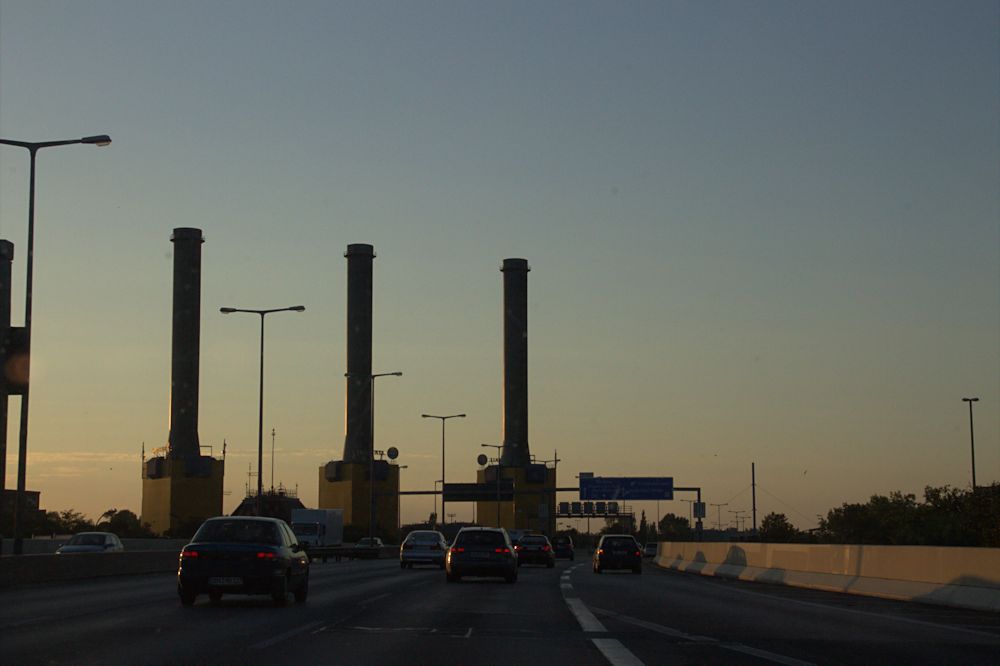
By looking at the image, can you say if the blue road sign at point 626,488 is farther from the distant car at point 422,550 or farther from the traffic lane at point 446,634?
the traffic lane at point 446,634

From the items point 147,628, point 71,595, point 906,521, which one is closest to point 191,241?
point 906,521

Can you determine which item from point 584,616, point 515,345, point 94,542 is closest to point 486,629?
point 584,616

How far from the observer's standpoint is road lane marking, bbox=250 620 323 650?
586 inches

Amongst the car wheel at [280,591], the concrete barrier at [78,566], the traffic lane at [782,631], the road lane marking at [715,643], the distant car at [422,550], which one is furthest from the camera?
the distant car at [422,550]

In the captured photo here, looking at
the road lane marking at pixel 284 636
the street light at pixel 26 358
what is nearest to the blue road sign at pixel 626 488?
the street light at pixel 26 358

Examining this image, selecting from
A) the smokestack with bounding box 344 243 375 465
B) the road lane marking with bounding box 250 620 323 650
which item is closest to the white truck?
the smokestack with bounding box 344 243 375 465

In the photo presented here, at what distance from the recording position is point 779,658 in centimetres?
1391

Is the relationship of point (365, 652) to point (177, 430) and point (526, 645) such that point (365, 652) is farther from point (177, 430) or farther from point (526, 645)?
point (177, 430)

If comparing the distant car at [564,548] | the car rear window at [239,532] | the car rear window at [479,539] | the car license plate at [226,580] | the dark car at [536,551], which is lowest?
the distant car at [564,548]

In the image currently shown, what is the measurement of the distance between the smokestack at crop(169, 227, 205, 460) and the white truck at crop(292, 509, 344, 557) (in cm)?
1755

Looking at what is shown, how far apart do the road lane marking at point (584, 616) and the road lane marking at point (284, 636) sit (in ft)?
12.5

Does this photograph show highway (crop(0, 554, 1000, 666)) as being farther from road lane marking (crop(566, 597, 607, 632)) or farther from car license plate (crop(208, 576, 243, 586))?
car license plate (crop(208, 576, 243, 586))

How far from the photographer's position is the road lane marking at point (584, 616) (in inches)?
727

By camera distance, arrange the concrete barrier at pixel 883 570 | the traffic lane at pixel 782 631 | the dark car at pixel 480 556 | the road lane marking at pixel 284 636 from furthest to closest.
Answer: the dark car at pixel 480 556 < the concrete barrier at pixel 883 570 < the road lane marking at pixel 284 636 < the traffic lane at pixel 782 631
